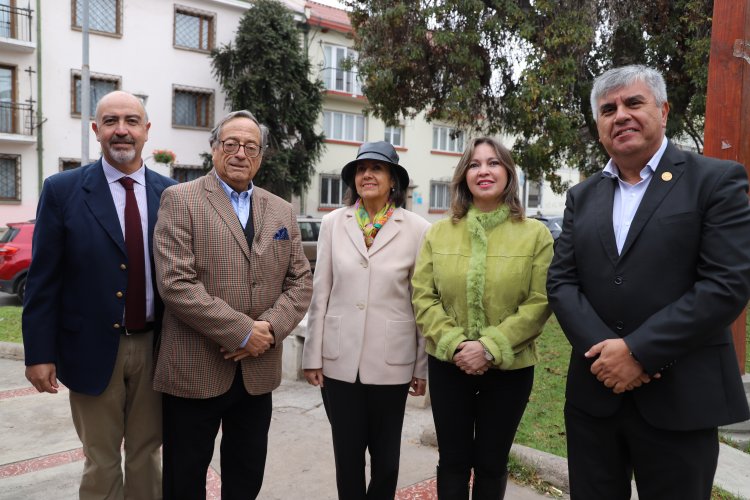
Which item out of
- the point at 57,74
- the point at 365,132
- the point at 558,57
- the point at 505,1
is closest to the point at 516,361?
the point at 558,57

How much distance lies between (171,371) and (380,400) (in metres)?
1.01

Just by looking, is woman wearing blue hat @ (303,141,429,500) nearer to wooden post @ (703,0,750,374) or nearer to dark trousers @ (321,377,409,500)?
dark trousers @ (321,377,409,500)

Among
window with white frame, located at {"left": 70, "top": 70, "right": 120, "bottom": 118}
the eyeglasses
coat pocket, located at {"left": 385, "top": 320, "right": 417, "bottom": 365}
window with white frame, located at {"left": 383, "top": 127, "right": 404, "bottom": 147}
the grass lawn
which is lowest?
the grass lawn

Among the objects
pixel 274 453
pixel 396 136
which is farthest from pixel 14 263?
pixel 396 136

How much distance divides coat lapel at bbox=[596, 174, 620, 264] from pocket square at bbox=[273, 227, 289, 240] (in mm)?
1487

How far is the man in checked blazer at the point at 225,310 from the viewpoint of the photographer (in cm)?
262

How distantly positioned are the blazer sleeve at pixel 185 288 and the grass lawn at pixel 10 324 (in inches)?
235

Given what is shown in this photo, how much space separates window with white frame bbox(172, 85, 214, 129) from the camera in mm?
20359

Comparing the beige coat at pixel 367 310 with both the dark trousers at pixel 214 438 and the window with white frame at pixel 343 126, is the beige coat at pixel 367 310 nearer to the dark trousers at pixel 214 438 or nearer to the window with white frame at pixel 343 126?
the dark trousers at pixel 214 438

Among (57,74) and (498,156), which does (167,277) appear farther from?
(57,74)

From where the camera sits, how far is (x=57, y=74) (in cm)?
1819

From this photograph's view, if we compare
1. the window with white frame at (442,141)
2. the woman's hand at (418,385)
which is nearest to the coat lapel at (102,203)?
the woman's hand at (418,385)

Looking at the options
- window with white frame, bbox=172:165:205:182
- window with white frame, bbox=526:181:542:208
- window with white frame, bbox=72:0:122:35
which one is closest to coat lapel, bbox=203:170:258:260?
window with white frame, bbox=172:165:205:182

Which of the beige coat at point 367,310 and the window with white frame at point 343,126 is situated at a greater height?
the window with white frame at point 343,126
